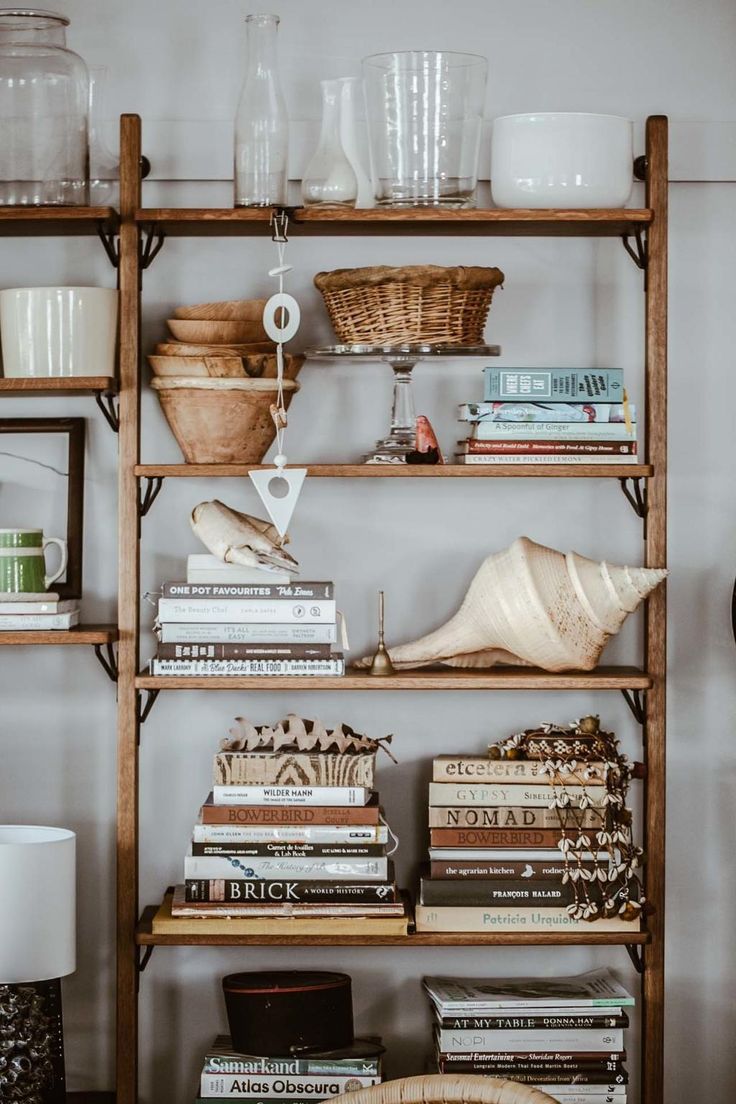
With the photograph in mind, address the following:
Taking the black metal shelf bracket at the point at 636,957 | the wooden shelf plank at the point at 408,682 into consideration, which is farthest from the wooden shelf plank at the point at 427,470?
the black metal shelf bracket at the point at 636,957

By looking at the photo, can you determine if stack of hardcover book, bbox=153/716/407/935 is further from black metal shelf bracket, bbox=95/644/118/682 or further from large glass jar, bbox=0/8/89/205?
large glass jar, bbox=0/8/89/205

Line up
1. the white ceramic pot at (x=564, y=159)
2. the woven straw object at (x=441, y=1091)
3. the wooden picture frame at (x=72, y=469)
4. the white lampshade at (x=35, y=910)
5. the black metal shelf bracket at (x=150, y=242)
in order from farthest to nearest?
the wooden picture frame at (x=72, y=469) < the black metal shelf bracket at (x=150, y=242) < the white ceramic pot at (x=564, y=159) < the white lampshade at (x=35, y=910) < the woven straw object at (x=441, y=1091)

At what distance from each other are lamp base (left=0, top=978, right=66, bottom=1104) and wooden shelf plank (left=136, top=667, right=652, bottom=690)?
52 cm

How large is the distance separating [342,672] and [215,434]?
17.8 inches

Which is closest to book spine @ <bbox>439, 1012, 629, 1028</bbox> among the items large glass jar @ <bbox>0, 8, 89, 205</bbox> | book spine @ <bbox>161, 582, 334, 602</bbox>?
book spine @ <bbox>161, 582, 334, 602</bbox>

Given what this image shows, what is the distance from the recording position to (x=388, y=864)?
2.21m

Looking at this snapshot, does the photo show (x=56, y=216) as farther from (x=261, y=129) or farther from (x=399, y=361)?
(x=399, y=361)

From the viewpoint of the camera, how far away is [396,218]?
2.14m

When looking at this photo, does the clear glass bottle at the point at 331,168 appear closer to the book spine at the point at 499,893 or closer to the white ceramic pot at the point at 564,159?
the white ceramic pot at the point at 564,159

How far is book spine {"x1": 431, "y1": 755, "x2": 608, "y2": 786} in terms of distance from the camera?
2.22 m

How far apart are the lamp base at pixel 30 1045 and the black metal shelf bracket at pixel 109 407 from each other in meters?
0.92

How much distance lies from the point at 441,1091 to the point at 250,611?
795 mm

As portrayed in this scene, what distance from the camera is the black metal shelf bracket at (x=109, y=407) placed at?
2.22 m

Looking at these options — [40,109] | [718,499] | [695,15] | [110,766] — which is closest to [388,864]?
[110,766]
